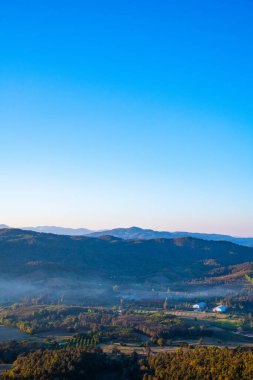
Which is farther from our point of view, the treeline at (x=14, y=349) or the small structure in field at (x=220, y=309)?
the small structure in field at (x=220, y=309)

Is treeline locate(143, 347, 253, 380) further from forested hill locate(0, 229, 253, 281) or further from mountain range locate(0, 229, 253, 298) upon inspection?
forested hill locate(0, 229, 253, 281)

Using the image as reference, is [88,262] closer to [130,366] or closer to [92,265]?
[92,265]

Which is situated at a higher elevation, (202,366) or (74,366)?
(202,366)

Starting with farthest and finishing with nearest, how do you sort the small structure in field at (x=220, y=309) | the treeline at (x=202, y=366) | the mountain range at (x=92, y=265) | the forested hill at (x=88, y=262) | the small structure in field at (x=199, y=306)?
the forested hill at (x=88, y=262) → the mountain range at (x=92, y=265) → the small structure in field at (x=199, y=306) → the small structure in field at (x=220, y=309) → the treeline at (x=202, y=366)

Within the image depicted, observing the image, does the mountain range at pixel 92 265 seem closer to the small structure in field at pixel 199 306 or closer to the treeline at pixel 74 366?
the small structure in field at pixel 199 306

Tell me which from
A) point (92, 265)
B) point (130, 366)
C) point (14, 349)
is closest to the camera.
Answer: point (130, 366)

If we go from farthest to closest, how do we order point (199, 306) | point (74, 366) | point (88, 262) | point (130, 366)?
point (88, 262) → point (199, 306) → point (130, 366) → point (74, 366)

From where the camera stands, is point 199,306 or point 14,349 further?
point 199,306

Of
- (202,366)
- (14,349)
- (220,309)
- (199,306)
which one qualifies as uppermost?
(202,366)

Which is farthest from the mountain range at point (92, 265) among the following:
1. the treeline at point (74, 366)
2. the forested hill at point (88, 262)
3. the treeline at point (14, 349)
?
the treeline at point (74, 366)

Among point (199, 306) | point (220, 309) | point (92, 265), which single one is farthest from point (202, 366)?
point (92, 265)

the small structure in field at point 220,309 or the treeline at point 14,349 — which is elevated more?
the treeline at point 14,349

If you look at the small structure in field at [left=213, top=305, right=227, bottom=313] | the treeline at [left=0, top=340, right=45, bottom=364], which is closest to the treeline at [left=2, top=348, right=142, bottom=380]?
the treeline at [left=0, top=340, right=45, bottom=364]

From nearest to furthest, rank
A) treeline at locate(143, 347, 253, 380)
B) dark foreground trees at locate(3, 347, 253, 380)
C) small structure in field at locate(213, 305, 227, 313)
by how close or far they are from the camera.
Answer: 1. treeline at locate(143, 347, 253, 380)
2. dark foreground trees at locate(3, 347, 253, 380)
3. small structure in field at locate(213, 305, 227, 313)
